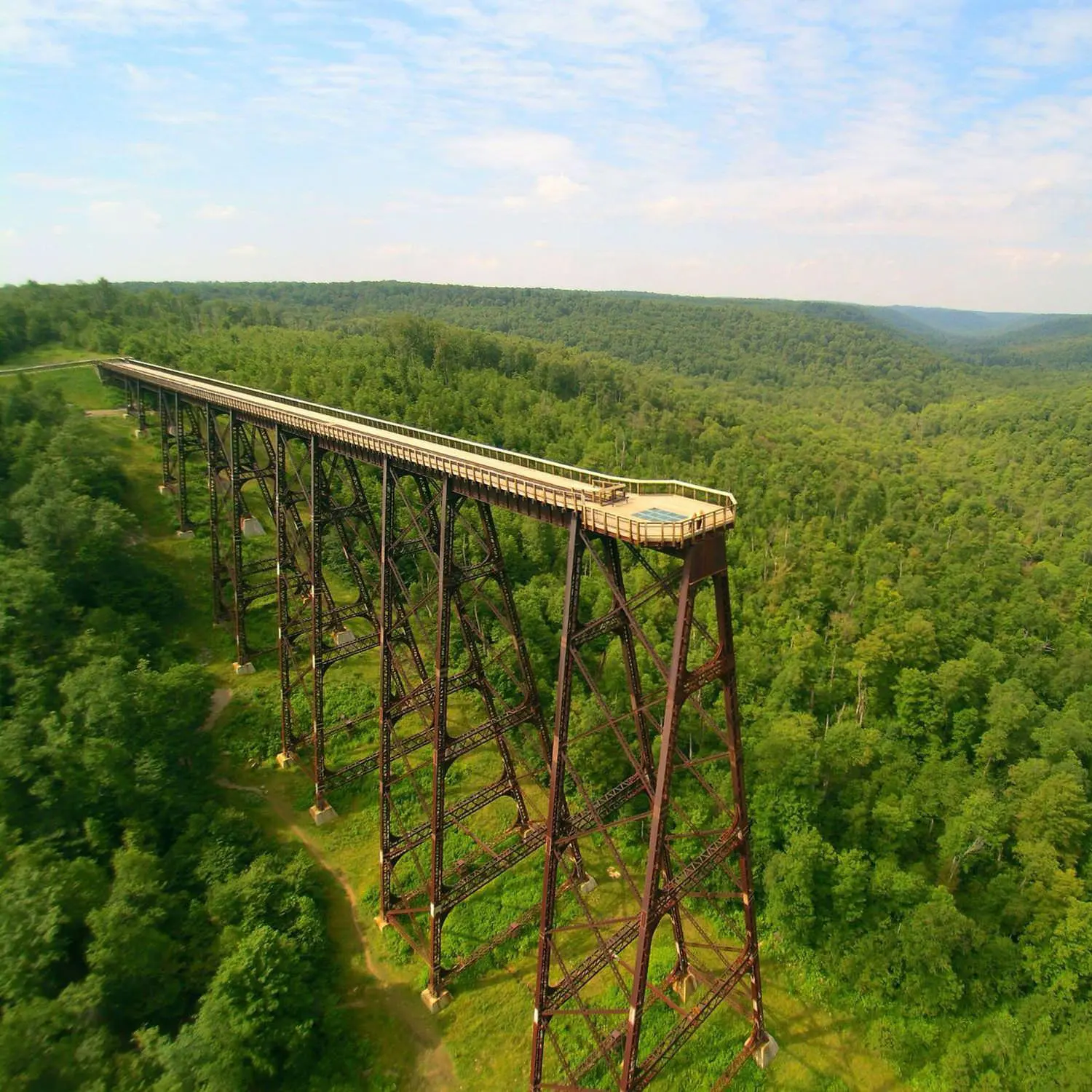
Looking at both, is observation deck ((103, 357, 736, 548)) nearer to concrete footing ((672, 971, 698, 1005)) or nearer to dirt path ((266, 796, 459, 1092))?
concrete footing ((672, 971, 698, 1005))

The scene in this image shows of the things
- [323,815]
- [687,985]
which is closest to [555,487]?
[687,985]

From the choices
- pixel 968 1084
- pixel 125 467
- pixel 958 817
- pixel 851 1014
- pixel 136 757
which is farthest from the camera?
pixel 125 467

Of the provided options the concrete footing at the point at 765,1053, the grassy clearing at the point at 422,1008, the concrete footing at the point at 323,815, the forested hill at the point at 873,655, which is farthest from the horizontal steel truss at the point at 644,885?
the concrete footing at the point at 323,815

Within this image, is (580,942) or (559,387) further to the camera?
(559,387)

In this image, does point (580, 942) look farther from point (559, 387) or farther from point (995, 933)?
point (559, 387)

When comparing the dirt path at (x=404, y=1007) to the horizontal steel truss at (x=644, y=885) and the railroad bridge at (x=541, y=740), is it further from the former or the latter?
the horizontal steel truss at (x=644, y=885)

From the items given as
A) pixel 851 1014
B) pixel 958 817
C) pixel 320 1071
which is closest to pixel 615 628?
pixel 320 1071
